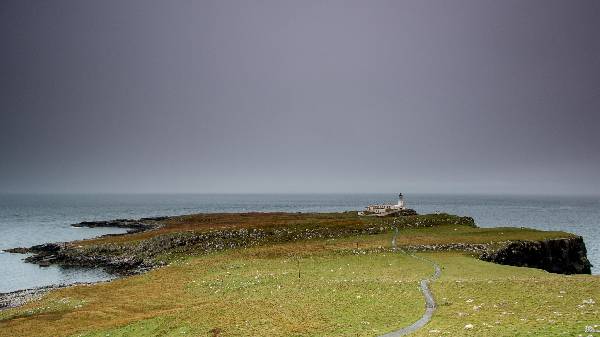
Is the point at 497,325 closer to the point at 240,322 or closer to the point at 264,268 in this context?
the point at 240,322

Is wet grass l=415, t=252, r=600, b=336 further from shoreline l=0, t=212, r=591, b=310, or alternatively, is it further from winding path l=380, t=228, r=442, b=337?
shoreline l=0, t=212, r=591, b=310

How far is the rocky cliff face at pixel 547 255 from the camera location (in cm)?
6203

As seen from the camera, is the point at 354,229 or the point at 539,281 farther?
the point at 354,229

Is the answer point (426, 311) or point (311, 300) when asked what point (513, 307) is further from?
point (311, 300)

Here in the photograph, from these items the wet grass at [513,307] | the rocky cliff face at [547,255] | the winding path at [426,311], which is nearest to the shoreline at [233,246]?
the rocky cliff face at [547,255]

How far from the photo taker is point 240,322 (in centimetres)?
3122

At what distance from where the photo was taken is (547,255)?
214ft

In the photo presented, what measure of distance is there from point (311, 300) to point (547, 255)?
48.9m

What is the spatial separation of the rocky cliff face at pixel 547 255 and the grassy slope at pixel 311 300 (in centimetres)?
762

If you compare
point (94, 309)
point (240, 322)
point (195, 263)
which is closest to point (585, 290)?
point (240, 322)

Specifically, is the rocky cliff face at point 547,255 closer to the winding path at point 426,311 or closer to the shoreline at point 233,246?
the shoreline at point 233,246

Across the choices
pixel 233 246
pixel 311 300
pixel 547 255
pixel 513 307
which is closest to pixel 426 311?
pixel 513 307

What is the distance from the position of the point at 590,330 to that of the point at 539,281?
1856 centimetres

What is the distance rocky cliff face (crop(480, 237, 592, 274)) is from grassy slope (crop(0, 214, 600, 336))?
7.62 metres
